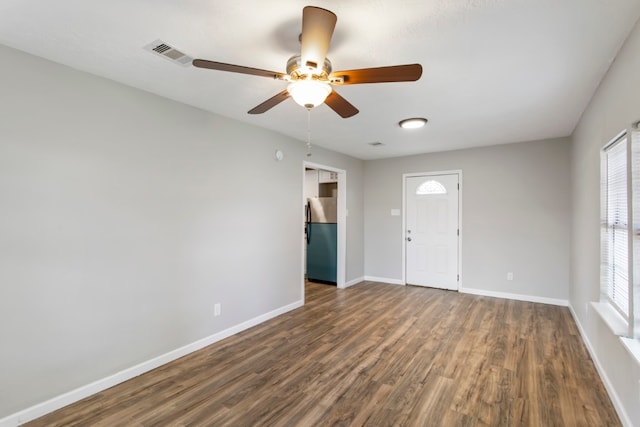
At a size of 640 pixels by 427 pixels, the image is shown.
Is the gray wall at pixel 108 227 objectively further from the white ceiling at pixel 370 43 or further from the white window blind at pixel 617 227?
the white window blind at pixel 617 227

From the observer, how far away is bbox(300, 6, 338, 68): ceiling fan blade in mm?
1425

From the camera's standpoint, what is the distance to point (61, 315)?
2201 millimetres

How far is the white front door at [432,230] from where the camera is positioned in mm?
5316

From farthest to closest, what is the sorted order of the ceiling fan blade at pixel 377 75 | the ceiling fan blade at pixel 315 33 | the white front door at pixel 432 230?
1. the white front door at pixel 432 230
2. the ceiling fan blade at pixel 377 75
3. the ceiling fan blade at pixel 315 33

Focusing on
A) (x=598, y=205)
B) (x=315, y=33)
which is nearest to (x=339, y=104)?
(x=315, y=33)

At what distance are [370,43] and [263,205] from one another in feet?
7.80

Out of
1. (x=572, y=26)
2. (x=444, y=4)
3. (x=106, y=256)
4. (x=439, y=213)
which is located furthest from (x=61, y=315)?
(x=439, y=213)

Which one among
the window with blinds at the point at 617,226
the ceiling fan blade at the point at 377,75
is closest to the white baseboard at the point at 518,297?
the window with blinds at the point at 617,226

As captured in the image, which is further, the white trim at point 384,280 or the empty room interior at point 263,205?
the white trim at point 384,280

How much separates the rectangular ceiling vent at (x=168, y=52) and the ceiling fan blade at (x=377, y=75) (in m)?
1.09

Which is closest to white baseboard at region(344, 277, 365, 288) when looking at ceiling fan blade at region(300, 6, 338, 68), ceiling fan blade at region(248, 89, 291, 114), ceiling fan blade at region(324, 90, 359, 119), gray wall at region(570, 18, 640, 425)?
gray wall at region(570, 18, 640, 425)

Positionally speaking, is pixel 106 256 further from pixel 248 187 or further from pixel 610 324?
pixel 610 324

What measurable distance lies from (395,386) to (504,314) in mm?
2486

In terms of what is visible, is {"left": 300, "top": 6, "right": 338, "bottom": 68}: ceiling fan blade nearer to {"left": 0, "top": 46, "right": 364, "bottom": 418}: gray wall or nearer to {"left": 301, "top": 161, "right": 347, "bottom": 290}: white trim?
{"left": 0, "top": 46, "right": 364, "bottom": 418}: gray wall
